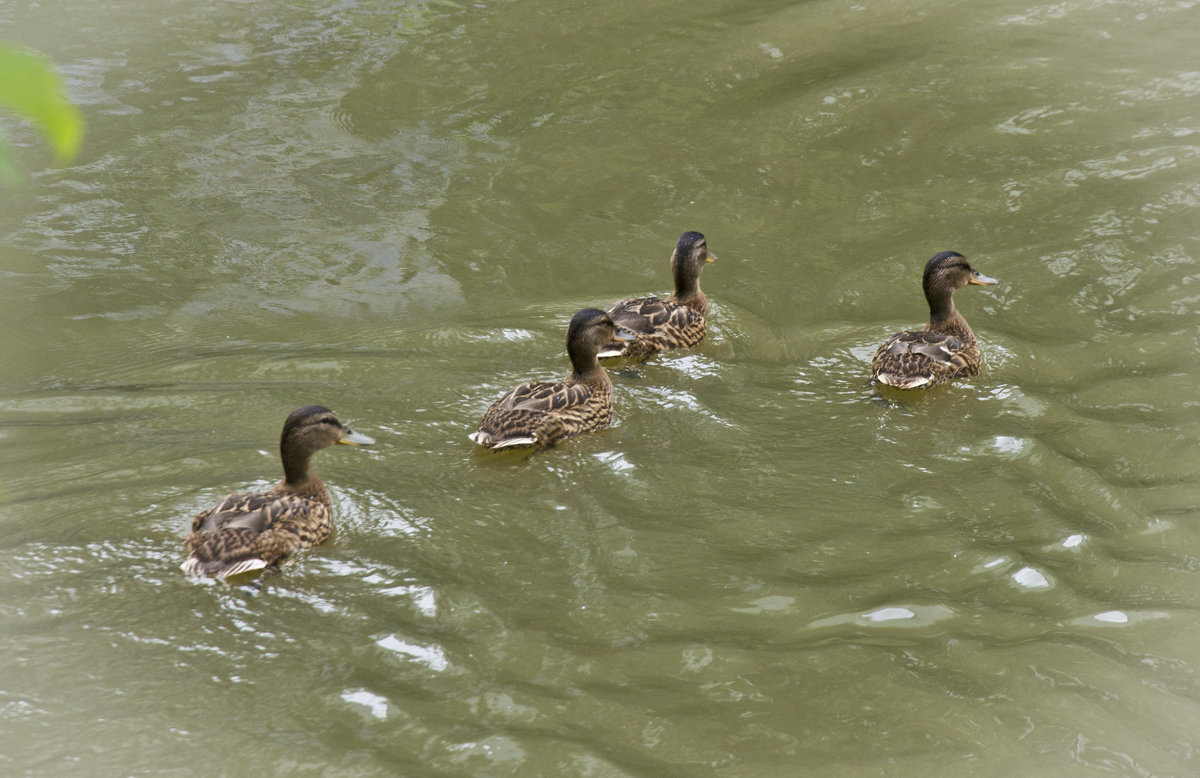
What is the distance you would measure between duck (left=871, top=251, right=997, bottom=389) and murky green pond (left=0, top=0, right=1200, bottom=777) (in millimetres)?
173

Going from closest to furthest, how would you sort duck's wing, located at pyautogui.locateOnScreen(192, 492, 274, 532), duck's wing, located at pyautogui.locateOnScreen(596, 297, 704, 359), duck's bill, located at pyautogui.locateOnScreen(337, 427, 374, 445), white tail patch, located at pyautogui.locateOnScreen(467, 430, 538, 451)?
duck's wing, located at pyautogui.locateOnScreen(192, 492, 274, 532), duck's bill, located at pyautogui.locateOnScreen(337, 427, 374, 445), white tail patch, located at pyautogui.locateOnScreen(467, 430, 538, 451), duck's wing, located at pyautogui.locateOnScreen(596, 297, 704, 359)

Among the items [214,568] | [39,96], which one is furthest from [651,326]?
[39,96]

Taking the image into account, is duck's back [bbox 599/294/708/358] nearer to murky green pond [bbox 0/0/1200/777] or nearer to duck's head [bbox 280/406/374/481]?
murky green pond [bbox 0/0/1200/777]

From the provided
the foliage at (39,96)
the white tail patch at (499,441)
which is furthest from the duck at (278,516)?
the foliage at (39,96)

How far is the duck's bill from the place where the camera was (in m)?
5.71

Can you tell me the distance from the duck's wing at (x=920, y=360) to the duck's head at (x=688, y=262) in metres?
1.45

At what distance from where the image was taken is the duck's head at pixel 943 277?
7316 millimetres

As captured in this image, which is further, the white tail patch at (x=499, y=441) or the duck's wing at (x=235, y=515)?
the white tail patch at (x=499, y=441)

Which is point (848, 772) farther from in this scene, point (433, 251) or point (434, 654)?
point (433, 251)

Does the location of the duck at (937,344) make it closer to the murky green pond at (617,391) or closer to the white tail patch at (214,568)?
the murky green pond at (617,391)

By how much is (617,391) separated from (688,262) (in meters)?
1.22

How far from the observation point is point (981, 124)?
9727mm

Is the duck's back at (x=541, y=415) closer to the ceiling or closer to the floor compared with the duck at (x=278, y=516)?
closer to the floor

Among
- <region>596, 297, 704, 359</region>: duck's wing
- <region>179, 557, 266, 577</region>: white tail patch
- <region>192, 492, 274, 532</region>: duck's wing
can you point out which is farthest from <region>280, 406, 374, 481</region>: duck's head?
<region>596, 297, 704, 359</region>: duck's wing
